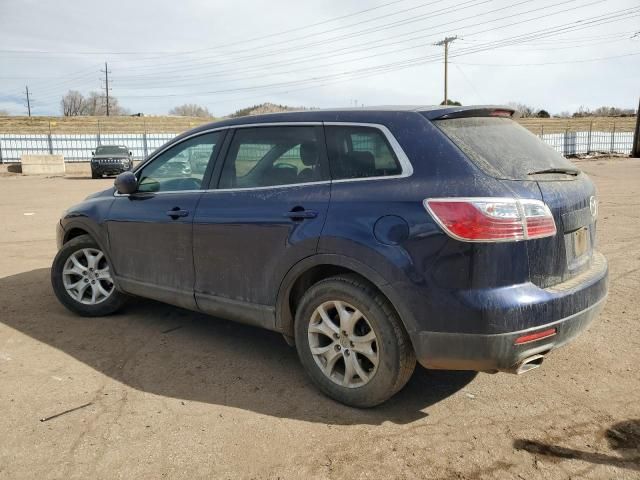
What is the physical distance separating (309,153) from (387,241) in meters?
0.92

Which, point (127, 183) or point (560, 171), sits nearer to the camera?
point (560, 171)

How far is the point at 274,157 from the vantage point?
3812mm

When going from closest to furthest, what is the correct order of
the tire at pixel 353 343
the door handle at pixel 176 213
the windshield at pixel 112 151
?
the tire at pixel 353 343 < the door handle at pixel 176 213 < the windshield at pixel 112 151

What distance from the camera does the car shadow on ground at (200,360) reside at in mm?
3424

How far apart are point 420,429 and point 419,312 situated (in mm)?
678

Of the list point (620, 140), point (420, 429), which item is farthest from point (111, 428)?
point (620, 140)

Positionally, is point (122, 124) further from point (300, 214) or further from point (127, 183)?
point (300, 214)

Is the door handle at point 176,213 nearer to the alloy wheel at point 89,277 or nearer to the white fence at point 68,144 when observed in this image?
the alloy wheel at point 89,277

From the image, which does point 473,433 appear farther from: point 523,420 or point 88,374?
point 88,374

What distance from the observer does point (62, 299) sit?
5141mm

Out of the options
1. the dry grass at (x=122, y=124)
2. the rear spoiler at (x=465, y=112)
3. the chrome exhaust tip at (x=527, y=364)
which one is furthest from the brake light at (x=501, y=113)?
the dry grass at (x=122, y=124)

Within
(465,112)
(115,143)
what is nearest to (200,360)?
(465,112)

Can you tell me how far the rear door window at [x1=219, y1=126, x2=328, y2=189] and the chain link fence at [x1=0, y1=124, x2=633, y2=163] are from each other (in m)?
36.1

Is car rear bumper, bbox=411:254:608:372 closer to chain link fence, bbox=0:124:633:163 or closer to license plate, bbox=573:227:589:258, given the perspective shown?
license plate, bbox=573:227:589:258
